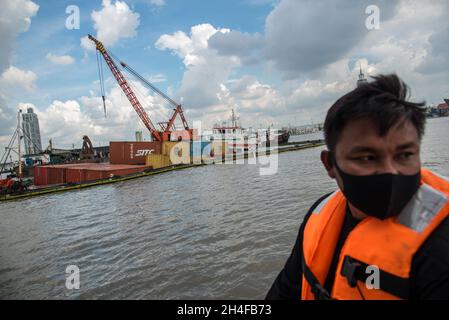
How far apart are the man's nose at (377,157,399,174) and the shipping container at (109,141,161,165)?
32620mm

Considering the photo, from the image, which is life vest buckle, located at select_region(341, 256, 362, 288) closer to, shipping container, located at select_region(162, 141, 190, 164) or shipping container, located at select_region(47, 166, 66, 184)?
shipping container, located at select_region(47, 166, 66, 184)

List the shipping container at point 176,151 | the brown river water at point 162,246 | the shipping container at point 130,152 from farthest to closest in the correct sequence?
the shipping container at point 176,151, the shipping container at point 130,152, the brown river water at point 162,246

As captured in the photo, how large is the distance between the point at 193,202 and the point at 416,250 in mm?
11070

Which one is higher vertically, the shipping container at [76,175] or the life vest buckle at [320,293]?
the life vest buckle at [320,293]

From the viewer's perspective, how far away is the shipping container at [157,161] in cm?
3056

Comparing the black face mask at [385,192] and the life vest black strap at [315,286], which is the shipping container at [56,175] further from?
the black face mask at [385,192]

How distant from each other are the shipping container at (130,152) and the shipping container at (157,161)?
1.89 metres

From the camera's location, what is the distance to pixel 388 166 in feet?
4.11

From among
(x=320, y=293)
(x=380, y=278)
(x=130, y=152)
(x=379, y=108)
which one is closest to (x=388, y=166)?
(x=379, y=108)

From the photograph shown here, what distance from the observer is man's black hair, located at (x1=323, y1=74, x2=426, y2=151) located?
1.27 m

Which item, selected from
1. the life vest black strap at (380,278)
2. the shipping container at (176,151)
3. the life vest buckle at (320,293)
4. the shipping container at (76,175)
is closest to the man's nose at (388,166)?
the life vest black strap at (380,278)

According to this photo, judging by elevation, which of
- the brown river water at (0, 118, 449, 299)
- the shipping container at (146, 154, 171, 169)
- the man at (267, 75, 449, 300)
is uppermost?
the man at (267, 75, 449, 300)

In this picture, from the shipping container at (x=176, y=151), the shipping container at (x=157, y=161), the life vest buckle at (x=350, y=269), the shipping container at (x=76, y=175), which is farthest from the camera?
the shipping container at (x=176, y=151)

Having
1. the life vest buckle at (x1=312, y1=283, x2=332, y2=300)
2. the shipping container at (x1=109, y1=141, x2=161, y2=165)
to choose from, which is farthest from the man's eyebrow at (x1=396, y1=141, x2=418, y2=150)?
the shipping container at (x1=109, y1=141, x2=161, y2=165)
